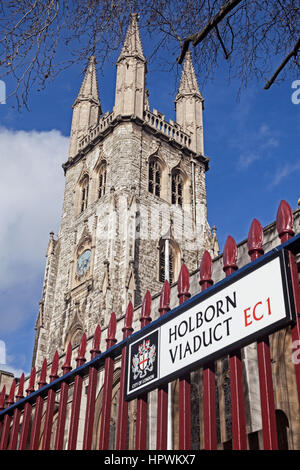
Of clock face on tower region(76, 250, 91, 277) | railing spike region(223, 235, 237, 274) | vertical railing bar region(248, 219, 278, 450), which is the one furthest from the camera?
clock face on tower region(76, 250, 91, 277)

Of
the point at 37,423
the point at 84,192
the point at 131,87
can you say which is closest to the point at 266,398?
the point at 37,423

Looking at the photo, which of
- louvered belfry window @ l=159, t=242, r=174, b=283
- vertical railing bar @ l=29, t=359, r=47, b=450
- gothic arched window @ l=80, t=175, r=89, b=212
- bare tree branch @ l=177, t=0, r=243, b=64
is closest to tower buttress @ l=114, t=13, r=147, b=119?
gothic arched window @ l=80, t=175, r=89, b=212

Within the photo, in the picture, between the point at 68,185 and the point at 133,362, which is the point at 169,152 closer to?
the point at 68,185

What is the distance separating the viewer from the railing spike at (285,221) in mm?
4023

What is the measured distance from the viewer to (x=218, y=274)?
13.9 meters

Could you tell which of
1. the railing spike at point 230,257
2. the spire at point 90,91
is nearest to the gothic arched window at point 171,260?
the spire at point 90,91

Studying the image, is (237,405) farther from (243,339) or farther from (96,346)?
(96,346)

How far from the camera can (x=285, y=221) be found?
405cm

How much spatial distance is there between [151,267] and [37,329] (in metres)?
8.32

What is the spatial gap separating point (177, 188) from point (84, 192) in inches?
254

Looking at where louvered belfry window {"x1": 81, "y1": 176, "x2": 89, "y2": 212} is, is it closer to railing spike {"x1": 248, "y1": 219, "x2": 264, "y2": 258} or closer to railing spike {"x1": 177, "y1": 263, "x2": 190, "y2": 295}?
railing spike {"x1": 177, "y1": 263, "x2": 190, "y2": 295}

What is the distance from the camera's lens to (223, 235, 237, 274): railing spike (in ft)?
14.3

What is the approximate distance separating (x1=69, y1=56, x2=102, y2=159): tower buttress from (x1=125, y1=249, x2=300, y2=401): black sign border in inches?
1438
